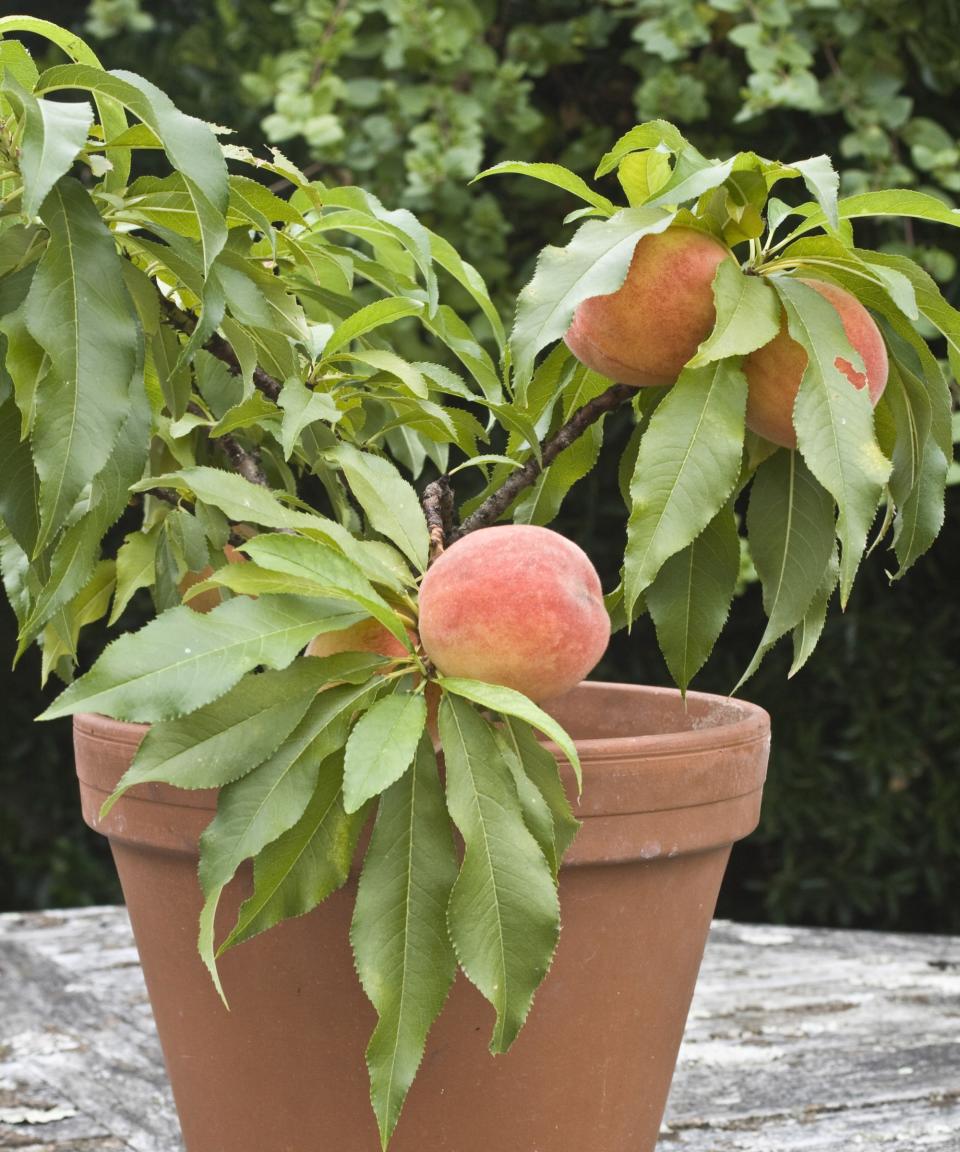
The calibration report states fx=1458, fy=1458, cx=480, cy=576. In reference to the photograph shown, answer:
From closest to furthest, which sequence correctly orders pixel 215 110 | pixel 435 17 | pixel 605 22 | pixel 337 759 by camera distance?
pixel 337 759, pixel 435 17, pixel 605 22, pixel 215 110

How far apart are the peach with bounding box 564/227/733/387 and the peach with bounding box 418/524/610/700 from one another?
0.11m

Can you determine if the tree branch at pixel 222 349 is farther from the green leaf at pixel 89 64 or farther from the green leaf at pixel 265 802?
the green leaf at pixel 265 802

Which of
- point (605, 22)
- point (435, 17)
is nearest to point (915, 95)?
point (605, 22)

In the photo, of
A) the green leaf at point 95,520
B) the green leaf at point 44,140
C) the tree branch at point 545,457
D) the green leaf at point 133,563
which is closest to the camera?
the green leaf at point 44,140

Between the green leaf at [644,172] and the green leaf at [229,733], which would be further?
the green leaf at [644,172]

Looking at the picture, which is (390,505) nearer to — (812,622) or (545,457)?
(545,457)

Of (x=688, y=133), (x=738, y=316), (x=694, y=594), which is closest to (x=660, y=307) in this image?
(x=738, y=316)

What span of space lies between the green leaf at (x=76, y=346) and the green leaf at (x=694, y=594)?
11.3 inches

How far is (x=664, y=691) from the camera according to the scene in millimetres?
951

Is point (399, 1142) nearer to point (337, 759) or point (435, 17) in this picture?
point (337, 759)

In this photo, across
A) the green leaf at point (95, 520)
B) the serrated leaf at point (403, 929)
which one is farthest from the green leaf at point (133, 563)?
the serrated leaf at point (403, 929)

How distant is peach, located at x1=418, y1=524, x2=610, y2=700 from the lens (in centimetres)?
67

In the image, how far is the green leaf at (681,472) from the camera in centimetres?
66

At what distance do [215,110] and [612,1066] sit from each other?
5.39ft
